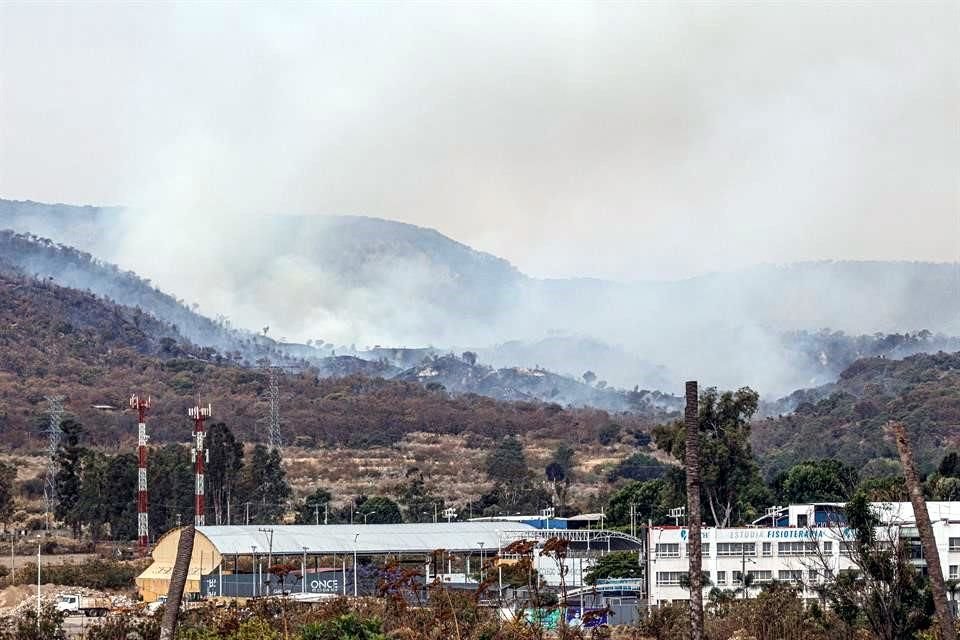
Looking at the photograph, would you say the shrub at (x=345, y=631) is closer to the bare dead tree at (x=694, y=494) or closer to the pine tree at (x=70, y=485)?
the bare dead tree at (x=694, y=494)

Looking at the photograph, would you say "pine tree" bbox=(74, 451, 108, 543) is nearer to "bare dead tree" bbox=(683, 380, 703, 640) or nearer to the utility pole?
the utility pole

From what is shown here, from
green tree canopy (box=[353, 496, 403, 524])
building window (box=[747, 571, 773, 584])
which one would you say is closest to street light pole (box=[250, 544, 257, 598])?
building window (box=[747, 571, 773, 584])

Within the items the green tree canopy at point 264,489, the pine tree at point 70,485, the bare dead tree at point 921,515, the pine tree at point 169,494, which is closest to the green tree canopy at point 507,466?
the green tree canopy at point 264,489

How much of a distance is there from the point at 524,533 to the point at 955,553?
30457 mm

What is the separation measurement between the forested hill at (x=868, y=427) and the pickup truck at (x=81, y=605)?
74.6 metres

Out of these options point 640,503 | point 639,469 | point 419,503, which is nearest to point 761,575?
point 640,503

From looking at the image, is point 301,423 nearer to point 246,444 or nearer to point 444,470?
point 246,444

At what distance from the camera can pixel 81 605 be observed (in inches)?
2958

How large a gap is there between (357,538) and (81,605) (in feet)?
62.9

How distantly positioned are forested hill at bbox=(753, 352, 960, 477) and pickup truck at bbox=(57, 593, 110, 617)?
245 ft

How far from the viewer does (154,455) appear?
119 metres

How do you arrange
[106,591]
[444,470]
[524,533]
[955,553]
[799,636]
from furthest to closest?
1. [444,470]
2. [524,533]
3. [106,591]
4. [955,553]
5. [799,636]

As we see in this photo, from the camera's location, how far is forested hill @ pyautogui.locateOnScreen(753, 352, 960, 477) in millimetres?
152125

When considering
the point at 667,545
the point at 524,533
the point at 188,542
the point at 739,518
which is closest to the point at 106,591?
the point at 524,533
